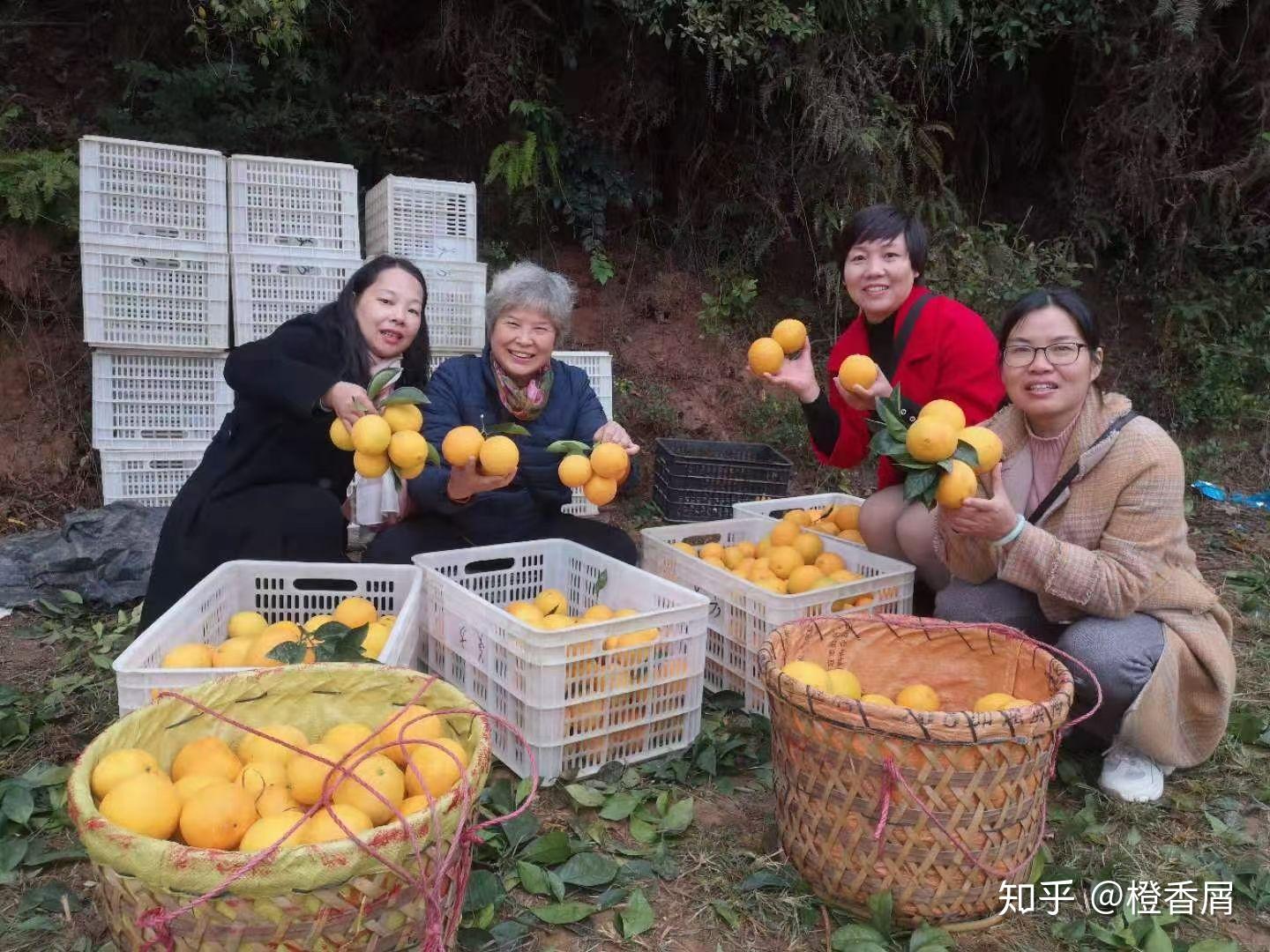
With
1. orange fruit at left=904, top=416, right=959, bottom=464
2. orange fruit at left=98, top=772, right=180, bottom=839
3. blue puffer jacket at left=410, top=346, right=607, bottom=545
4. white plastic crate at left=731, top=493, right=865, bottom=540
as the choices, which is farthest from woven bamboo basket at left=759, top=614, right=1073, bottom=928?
white plastic crate at left=731, top=493, right=865, bottom=540

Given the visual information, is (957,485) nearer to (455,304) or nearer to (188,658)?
(188,658)

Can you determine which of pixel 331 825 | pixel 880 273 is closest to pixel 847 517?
pixel 880 273

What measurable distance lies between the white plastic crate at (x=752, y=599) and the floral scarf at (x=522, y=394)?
0.65 meters

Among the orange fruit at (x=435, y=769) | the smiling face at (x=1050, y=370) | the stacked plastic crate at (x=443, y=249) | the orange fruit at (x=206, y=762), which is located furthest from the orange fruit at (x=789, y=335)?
the orange fruit at (x=206, y=762)

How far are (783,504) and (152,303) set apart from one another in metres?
3.40

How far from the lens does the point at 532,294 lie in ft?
10.8

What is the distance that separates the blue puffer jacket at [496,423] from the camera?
3314mm

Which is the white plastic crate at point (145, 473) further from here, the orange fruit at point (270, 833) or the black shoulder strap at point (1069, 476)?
the black shoulder strap at point (1069, 476)

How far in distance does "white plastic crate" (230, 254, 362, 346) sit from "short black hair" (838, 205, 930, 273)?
2765 mm

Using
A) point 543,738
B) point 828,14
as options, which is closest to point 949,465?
point 543,738

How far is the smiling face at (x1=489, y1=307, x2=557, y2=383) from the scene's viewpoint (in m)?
3.32

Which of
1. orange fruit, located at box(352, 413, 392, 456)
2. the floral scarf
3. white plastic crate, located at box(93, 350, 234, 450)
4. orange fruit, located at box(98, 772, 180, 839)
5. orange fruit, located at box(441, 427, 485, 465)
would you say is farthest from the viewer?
white plastic crate, located at box(93, 350, 234, 450)

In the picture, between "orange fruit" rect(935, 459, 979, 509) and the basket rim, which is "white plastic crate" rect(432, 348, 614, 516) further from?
the basket rim

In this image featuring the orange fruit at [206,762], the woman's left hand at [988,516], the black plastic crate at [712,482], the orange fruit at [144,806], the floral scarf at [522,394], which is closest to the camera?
the orange fruit at [144,806]
